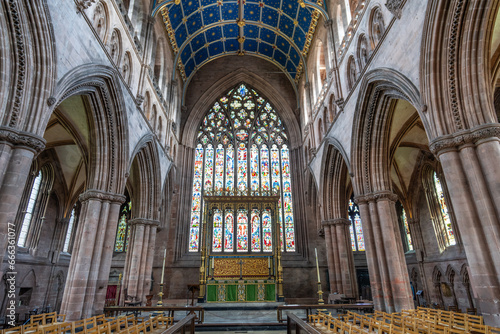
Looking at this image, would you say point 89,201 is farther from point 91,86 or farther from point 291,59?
point 291,59

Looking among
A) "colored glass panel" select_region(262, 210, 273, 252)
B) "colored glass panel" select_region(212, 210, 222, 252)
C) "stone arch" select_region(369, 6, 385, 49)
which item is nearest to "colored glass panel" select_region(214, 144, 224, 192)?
"colored glass panel" select_region(212, 210, 222, 252)

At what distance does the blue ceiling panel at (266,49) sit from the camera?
20836 mm

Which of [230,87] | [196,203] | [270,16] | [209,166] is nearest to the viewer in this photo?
[270,16]

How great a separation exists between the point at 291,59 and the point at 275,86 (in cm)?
231

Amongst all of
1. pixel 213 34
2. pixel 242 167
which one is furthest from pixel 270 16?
pixel 242 167

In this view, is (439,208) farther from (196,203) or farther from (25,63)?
(25,63)

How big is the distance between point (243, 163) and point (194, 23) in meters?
9.12

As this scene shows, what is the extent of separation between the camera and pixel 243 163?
20.0 m

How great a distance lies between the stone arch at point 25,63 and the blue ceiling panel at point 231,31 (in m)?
14.5

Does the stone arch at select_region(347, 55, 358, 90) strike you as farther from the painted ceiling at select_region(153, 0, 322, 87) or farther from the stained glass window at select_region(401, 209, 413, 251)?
the stained glass window at select_region(401, 209, 413, 251)

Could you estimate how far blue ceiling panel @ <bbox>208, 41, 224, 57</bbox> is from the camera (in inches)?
811

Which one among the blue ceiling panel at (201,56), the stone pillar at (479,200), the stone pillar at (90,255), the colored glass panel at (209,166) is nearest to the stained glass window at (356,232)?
the colored glass panel at (209,166)

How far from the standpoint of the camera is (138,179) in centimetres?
1392

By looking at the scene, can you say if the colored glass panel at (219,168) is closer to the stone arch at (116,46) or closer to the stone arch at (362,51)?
the stone arch at (116,46)
